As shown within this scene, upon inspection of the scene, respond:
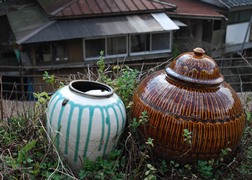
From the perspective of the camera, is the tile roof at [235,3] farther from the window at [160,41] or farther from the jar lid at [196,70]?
the jar lid at [196,70]

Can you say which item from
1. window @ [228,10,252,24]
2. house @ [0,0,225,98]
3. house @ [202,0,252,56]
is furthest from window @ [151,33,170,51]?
window @ [228,10,252,24]

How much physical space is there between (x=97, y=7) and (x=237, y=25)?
8.77 m

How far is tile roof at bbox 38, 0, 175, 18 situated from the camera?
1422 centimetres

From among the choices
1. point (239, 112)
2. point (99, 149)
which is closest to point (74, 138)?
point (99, 149)

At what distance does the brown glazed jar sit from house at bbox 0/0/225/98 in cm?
981

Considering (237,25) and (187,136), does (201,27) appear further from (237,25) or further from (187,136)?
(187,136)

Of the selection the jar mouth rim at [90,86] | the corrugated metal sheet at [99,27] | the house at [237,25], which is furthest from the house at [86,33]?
the jar mouth rim at [90,86]

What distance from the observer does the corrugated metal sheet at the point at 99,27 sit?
13.4m

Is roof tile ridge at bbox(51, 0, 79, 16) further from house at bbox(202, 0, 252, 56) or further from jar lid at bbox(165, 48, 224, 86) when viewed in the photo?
jar lid at bbox(165, 48, 224, 86)

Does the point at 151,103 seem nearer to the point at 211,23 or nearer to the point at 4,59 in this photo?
the point at 4,59

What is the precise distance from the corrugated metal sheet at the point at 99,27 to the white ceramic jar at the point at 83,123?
9.66 metres

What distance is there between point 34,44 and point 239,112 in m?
11.2

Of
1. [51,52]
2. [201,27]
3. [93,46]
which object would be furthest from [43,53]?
[201,27]

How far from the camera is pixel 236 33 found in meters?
19.6
